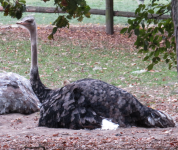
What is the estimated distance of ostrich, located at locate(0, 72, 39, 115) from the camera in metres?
4.75

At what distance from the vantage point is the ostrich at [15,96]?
4.75m

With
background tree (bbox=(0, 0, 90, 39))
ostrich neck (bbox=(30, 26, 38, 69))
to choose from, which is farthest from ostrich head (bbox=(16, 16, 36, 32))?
background tree (bbox=(0, 0, 90, 39))

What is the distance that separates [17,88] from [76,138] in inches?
86.4

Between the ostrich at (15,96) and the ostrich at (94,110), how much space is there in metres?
1.05

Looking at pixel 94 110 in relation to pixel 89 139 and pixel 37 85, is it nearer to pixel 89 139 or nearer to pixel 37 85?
pixel 89 139

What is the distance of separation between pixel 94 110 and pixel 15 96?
161cm

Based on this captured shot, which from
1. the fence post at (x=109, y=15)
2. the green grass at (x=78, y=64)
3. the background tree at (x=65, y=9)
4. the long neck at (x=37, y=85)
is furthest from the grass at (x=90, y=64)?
the background tree at (x=65, y=9)

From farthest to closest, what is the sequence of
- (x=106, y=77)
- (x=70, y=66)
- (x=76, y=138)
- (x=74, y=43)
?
1. (x=74, y=43)
2. (x=70, y=66)
3. (x=106, y=77)
4. (x=76, y=138)

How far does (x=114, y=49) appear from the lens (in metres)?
10.9

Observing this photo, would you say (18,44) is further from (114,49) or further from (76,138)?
(76,138)

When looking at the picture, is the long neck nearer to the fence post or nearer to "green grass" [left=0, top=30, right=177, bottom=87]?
"green grass" [left=0, top=30, right=177, bottom=87]

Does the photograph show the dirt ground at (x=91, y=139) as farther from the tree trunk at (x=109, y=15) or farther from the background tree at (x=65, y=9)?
the tree trunk at (x=109, y=15)

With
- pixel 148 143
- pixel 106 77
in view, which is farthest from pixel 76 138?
pixel 106 77

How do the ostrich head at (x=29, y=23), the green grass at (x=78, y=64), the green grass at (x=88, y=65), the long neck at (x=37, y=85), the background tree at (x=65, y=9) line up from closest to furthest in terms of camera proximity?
the background tree at (x=65, y=9), the long neck at (x=37, y=85), the ostrich head at (x=29, y=23), the green grass at (x=88, y=65), the green grass at (x=78, y=64)
